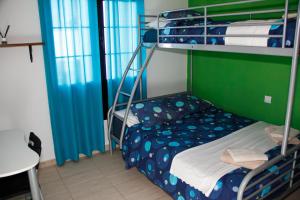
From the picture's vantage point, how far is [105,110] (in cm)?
360

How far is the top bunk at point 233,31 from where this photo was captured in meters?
1.82

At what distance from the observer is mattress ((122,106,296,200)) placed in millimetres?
1981

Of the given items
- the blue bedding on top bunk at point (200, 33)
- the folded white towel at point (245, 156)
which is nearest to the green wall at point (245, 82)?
the blue bedding on top bunk at point (200, 33)

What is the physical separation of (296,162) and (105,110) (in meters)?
2.32

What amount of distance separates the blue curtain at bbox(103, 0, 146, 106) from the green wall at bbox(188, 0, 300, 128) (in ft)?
3.29

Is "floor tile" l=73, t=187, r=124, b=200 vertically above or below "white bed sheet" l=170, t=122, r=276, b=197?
below

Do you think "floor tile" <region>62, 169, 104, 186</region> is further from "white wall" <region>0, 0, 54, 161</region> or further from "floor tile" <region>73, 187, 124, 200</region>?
"white wall" <region>0, 0, 54, 161</region>

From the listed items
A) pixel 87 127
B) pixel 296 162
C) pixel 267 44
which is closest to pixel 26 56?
pixel 87 127

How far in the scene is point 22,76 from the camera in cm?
296

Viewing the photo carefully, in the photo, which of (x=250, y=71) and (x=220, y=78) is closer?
(x=250, y=71)

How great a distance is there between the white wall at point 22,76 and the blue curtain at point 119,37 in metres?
0.80

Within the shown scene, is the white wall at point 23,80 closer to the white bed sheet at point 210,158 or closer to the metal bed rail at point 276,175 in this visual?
the white bed sheet at point 210,158

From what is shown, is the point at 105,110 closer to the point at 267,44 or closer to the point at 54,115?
the point at 54,115

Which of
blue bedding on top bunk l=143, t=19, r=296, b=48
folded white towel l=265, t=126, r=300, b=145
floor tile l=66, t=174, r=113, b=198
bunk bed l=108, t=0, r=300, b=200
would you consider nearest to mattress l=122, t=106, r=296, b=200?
bunk bed l=108, t=0, r=300, b=200
